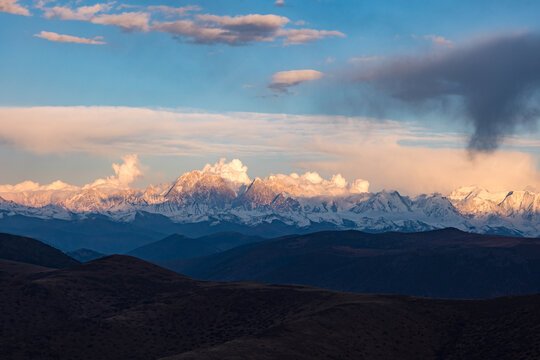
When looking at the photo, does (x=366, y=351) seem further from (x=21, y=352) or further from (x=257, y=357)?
(x=21, y=352)

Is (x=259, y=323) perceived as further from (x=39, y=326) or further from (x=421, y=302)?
(x=39, y=326)

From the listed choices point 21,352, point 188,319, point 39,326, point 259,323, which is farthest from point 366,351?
point 39,326

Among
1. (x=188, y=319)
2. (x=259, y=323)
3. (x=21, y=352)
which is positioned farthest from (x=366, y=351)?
(x=21, y=352)

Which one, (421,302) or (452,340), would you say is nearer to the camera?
(452,340)

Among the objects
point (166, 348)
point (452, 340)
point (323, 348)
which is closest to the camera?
point (323, 348)

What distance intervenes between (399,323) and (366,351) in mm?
18882

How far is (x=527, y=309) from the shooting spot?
166000mm

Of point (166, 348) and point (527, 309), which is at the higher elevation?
point (527, 309)

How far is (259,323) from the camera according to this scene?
185 meters

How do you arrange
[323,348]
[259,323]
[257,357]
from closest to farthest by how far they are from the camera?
[257,357], [323,348], [259,323]

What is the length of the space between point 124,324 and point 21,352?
3071cm

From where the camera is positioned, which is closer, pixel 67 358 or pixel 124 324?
pixel 67 358

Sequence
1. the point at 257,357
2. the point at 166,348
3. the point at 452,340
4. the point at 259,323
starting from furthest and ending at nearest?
the point at 259,323, the point at 166,348, the point at 452,340, the point at 257,357

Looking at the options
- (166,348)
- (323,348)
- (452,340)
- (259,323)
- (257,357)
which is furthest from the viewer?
(259,323)
